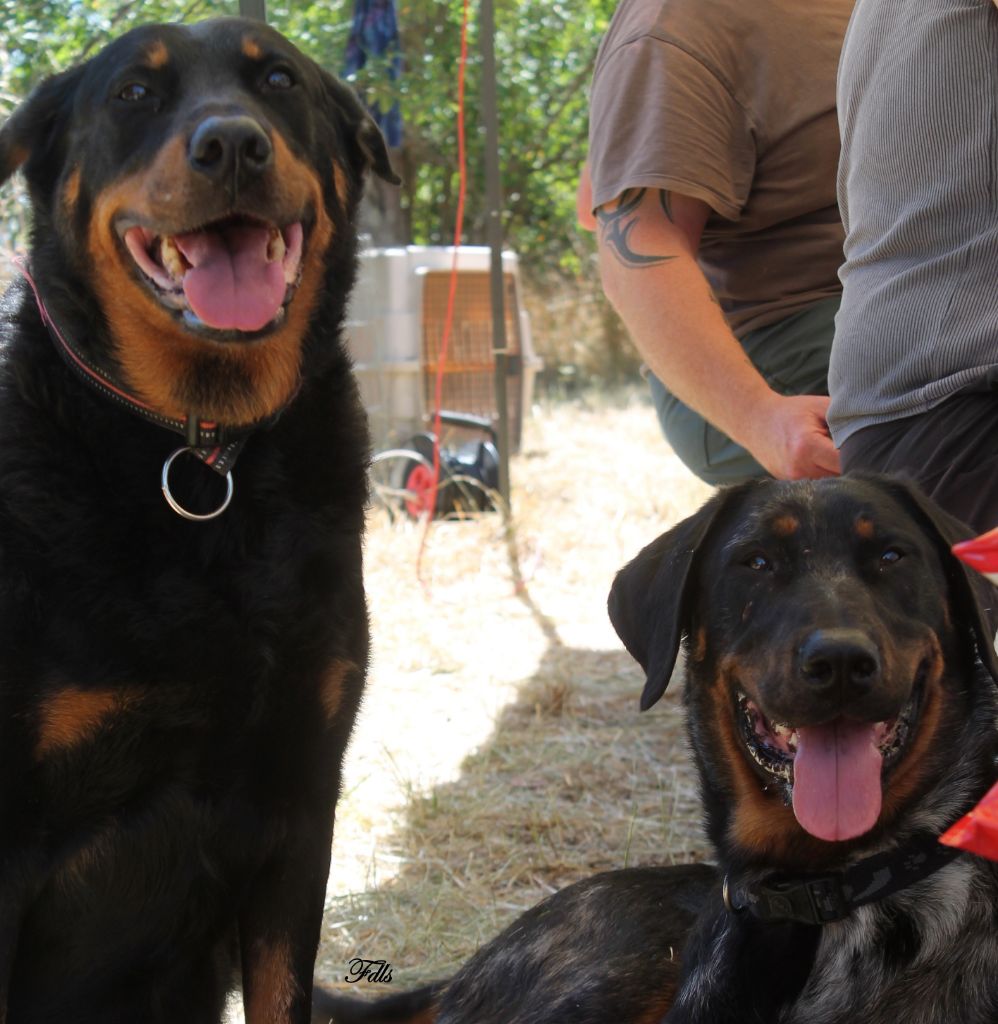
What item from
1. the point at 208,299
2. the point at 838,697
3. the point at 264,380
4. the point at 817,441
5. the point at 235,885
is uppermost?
the point at 208,299

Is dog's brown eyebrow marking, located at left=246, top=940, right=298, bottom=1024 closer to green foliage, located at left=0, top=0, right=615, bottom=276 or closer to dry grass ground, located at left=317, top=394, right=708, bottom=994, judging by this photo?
dry grass ground, located at left=317, top=394, right=708, bottom=994

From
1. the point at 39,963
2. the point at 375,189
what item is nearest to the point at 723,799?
the point at 39,963

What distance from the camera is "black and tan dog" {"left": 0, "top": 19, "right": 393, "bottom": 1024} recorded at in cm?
228

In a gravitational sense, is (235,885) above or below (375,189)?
below

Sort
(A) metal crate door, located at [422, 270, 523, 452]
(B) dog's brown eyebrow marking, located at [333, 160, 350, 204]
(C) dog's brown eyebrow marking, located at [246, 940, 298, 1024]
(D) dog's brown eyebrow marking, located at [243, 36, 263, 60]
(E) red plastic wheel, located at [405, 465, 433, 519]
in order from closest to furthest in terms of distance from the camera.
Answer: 1. (C) dog's brown eyebrow marking, located at [246, 940, 298, 1024]
2. (D) dog's brown eyebrow marking, located at [243, 36, 263, 60]
3. (B) dog's brown eyebrow marking, located at [333, 160, 350, 204]
4. (E) red plastic wheel, located at [405, 465, 433, 519]
5. (A) metal crate door, located at [422, 270, 523, 452]

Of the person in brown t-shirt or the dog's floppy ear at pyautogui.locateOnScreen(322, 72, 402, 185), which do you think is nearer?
the dog's floppy ear at pyautogui.locateOnScreen(322, 72, 402, 185)

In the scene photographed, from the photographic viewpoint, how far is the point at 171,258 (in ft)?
8.32

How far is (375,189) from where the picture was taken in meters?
12.8

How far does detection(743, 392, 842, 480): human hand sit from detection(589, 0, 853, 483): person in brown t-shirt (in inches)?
5.7

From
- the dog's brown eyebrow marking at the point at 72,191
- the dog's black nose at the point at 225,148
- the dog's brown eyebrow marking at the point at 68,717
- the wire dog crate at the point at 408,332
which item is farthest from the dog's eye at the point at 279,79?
the wire dog crate at the point at 408,332

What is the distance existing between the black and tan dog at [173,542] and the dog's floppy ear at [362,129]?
0.18 meters

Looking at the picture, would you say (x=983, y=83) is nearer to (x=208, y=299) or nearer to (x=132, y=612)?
(x=208, y=299)

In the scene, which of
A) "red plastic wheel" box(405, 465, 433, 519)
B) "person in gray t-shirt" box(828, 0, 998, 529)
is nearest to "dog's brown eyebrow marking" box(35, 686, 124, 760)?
"person in gray t-shirt" box(828, 0, 998, 529)

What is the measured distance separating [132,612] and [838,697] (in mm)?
1211
